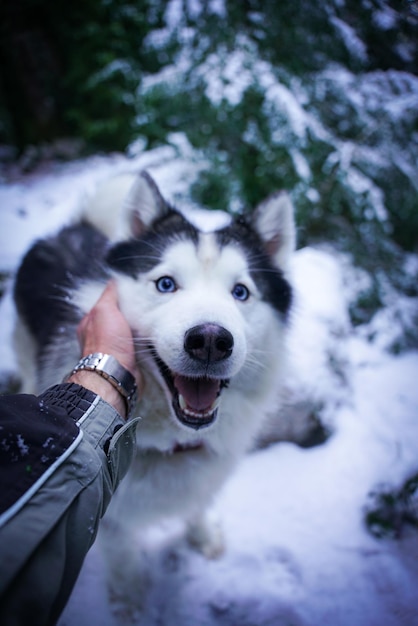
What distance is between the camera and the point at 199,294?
1.09m

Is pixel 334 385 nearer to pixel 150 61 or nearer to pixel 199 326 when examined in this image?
pixel 199 326

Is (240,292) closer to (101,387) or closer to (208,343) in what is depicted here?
(208,343)

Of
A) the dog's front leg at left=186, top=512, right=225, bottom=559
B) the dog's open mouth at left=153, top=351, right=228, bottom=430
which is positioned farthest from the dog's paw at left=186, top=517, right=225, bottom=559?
the dog's open mouth at left=153, top=351, right=228, bottom=430

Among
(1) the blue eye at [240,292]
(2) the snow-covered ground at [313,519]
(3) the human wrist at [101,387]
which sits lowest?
(2) the snow-covered ground at [313,519]

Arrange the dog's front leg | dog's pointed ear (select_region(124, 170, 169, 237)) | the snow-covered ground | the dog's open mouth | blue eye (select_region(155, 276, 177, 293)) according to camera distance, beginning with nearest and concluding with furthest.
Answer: the dog's open mouth → blue eye (select_region(155, 276, 177, 293)) → dog's pointed ear (select_region(124, 170, 169, 237)) → the snow-covered ground → the dog's front leg

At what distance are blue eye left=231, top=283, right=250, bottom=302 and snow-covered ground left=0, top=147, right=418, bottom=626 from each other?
1.30ft

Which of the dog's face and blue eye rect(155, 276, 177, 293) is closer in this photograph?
the dog's face

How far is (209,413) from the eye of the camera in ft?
3.50

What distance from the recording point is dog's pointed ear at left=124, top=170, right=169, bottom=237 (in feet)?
4.50

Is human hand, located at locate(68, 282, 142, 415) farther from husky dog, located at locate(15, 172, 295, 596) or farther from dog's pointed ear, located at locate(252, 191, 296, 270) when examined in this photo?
dog's pointed ear, located at locate(252, 191, 296, 270)

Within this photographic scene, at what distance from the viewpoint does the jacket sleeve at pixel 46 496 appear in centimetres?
55

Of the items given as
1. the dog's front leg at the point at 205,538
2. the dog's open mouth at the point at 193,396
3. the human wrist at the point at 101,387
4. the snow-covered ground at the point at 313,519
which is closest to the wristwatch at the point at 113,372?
the human wrist at the point at 101,387

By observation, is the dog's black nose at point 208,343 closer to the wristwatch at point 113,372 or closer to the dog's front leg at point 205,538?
the wristwatch at point 113,372

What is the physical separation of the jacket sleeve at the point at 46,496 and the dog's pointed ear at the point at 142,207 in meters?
0.84
